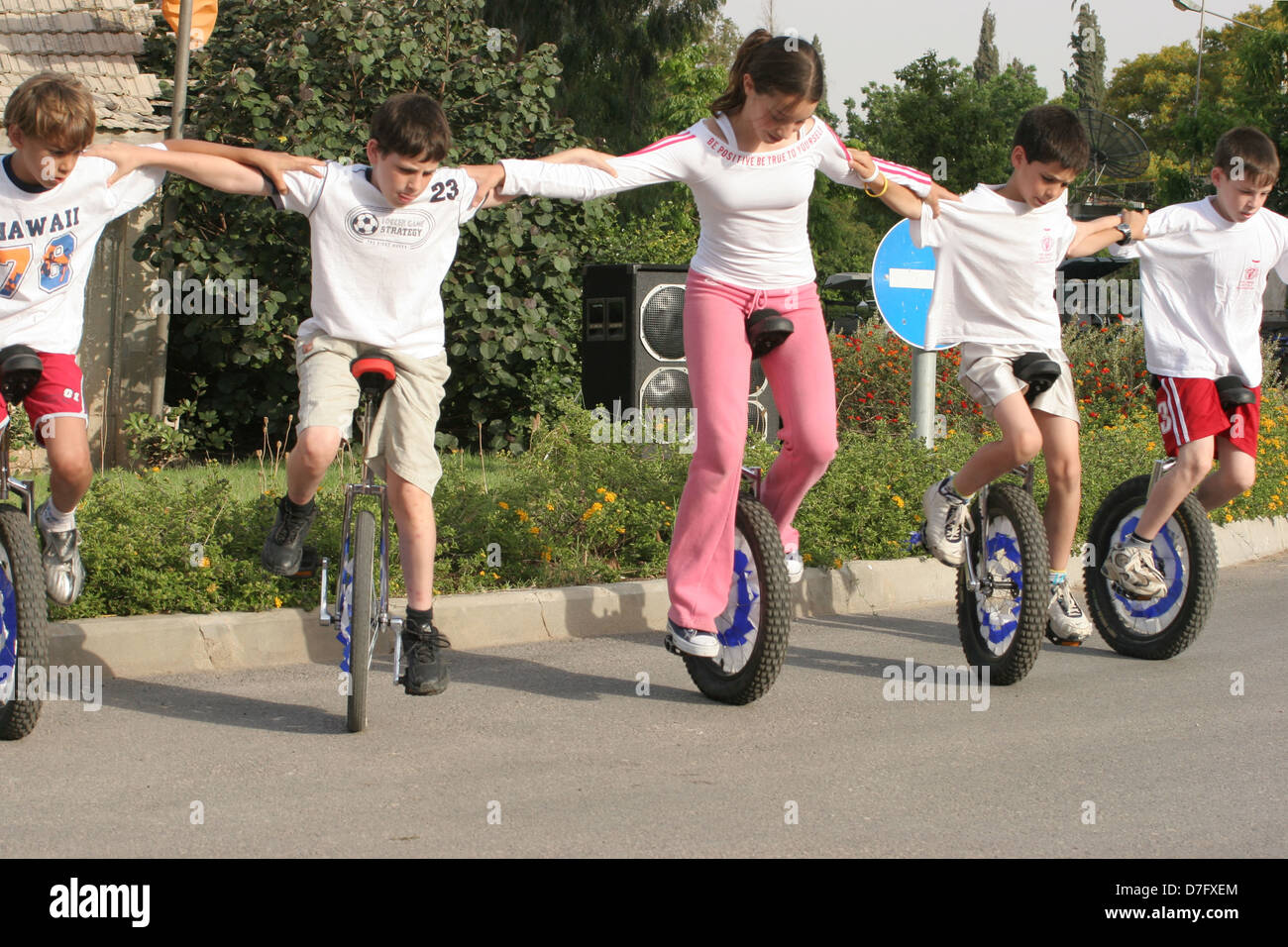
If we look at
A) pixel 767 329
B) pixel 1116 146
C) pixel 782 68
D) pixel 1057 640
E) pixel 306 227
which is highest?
pixel 1116 146

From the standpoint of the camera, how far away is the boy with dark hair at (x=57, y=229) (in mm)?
4617

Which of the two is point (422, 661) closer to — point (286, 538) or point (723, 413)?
point (286, 538)

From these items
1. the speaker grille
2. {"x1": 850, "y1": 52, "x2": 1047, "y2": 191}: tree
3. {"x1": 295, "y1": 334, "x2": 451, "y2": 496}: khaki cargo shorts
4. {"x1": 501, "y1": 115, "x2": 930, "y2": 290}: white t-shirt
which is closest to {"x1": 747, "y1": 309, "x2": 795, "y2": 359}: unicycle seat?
{"x1": 501, "y1": 115, "x2": 930, "y2": 290}: white t-shirt

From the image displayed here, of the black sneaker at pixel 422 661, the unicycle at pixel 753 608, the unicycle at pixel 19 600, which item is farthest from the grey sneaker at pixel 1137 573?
the unicycle at pixel 19 600

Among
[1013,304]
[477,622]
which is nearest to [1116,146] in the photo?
[1013,304]

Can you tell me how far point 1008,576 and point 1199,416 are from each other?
114cm

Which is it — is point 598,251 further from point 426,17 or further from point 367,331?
point 367,331

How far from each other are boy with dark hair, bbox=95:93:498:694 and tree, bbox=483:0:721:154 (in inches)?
892

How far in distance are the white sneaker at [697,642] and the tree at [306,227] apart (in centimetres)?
634

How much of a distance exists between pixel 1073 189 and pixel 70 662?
3927cm

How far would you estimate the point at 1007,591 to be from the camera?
18.6 feet

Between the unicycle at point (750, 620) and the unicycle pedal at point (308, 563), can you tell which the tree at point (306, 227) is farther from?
the unicycle at point (750, 620)

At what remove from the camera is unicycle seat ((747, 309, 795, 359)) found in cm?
502
